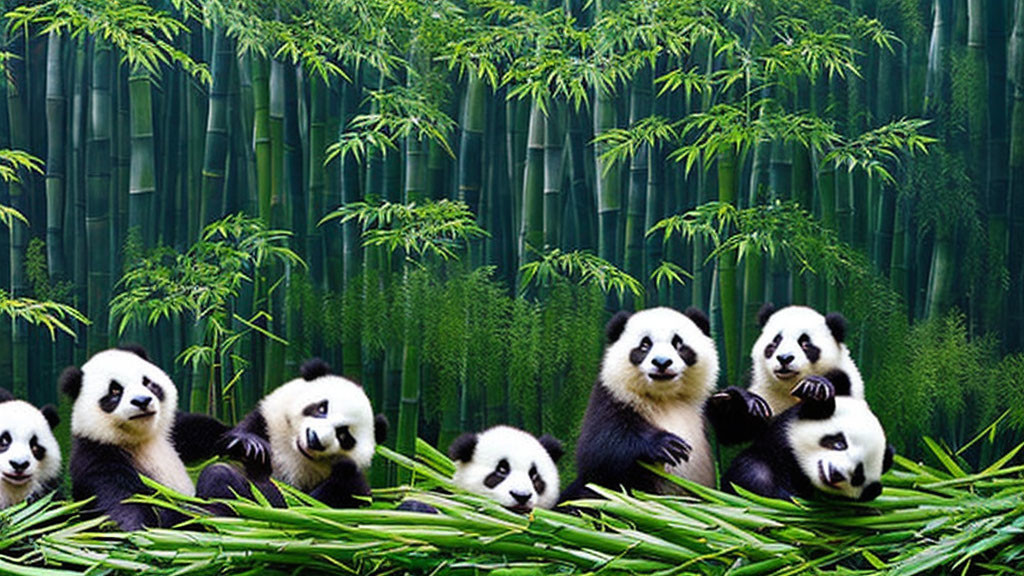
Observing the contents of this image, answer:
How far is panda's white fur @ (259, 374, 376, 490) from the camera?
89.6 inches

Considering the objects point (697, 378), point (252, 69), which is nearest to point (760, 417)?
point (697, 378)

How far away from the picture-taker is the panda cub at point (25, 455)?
2221mm

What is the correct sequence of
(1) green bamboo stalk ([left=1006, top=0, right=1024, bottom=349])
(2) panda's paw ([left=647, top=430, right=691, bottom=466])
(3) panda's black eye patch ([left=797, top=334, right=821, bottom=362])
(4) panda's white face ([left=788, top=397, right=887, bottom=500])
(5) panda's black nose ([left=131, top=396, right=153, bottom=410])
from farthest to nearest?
(1) green bamboo stalk ([left=1006, top=0, right=1024, bottom=349]) < (3) panda's black eye patch ([left=797, top=334, right=821, bottom=362]) < (5) panda's black nose ([left=131, top=396, right=153, bottom=410]) < (2) panda's paw ([left=647, top=430, right=691, bottom=466]) < (4) panda's white face ([left=788, top=397, right=887, bottom=500])

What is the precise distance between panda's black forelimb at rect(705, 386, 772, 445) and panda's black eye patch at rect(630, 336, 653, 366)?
162 mm

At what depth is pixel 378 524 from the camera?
1.99m

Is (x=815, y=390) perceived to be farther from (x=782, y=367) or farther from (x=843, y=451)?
(x=782, y=367)

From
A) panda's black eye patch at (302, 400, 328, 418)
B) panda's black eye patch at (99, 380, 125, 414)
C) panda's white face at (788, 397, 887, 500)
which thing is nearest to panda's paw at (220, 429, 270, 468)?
panda's black eye patch at (302, 400, 328, 418)

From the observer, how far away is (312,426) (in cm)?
226

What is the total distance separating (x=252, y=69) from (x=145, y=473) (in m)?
1.20

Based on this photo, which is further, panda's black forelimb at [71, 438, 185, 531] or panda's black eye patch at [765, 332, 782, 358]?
panda's black eye patch at [765, 332, 782, 358]

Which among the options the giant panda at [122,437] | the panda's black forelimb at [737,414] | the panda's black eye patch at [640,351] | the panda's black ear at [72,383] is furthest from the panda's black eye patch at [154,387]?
the panda's black forelimb at [737,414]

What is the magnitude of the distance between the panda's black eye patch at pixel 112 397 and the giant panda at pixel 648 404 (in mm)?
871

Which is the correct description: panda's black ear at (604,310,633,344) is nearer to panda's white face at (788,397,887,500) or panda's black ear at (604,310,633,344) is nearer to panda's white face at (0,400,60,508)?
panda's white face at (788,397,887,500)

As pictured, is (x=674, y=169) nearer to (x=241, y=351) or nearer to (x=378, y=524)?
(x=241, y=351)
